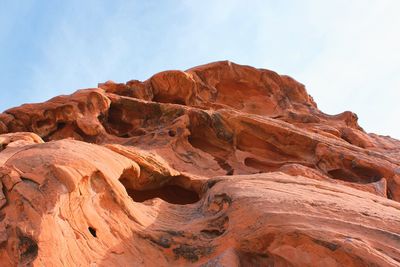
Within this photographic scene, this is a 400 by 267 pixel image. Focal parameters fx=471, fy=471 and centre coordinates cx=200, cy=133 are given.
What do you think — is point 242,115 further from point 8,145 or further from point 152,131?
point 8,145

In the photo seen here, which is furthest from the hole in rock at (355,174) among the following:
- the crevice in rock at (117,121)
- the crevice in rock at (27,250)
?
the crevice in rock at (27,250)

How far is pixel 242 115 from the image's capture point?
1548 cm

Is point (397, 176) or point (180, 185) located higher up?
point (397, 176)

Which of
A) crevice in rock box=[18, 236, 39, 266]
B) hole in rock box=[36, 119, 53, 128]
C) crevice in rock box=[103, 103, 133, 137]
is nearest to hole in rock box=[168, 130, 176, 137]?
crevice in rock box=[103, 103, 133, 137]

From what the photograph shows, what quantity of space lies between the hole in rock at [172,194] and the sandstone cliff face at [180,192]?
35 mm

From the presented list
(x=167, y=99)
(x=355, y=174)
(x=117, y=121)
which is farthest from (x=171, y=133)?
(x=355, y=174)

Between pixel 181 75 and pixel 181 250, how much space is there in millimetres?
12379

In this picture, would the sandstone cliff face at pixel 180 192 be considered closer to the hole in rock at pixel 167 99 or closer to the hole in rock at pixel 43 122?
the hole in rock at pixel 43 122

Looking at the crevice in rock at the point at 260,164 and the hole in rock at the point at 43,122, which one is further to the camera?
the hole in rock at the point at 43,122

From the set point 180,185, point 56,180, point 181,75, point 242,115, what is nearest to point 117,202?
point 56,180

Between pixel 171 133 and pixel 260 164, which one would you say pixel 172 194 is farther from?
pixel 260 164

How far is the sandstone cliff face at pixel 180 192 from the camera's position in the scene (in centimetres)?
635

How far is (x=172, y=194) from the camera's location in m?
11.8

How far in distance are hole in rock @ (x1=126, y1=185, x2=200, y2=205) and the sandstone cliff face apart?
35mm
